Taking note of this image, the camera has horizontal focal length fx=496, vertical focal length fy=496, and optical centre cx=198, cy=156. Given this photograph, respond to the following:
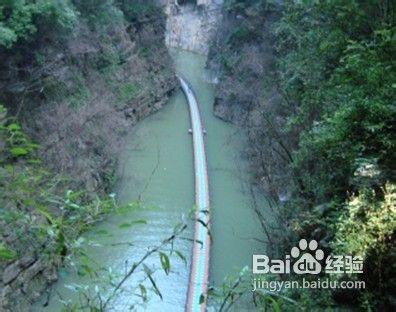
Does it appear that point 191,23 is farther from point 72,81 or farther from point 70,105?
point 70,105

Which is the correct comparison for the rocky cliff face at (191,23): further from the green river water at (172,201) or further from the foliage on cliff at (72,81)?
the foliage on cliff at (72,81)

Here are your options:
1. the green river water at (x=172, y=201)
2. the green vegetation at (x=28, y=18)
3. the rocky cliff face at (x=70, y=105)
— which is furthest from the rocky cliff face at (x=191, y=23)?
the green vegetation at (x=28, y=18)

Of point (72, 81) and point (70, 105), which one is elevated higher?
point (72, 81)

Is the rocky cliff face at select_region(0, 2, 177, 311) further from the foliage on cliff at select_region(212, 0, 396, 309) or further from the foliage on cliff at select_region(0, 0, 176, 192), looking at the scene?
the foliage on cliff at select_region(212, 0, 396, 309)

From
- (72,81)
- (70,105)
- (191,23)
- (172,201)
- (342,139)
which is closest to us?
(342,139)

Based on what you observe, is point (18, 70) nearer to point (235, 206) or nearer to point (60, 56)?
point (60, 56)

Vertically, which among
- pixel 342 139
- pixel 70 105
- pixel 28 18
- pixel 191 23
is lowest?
pixel 342 139

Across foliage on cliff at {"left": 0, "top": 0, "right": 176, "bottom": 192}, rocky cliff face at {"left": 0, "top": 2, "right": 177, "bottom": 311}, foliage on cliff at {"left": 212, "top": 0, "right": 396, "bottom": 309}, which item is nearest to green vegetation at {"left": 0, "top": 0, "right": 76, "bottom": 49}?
foliage on cliff at {"left": 0, "top": 0, "right": 176, "bottom": 192}

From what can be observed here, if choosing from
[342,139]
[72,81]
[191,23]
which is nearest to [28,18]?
[72,81]
